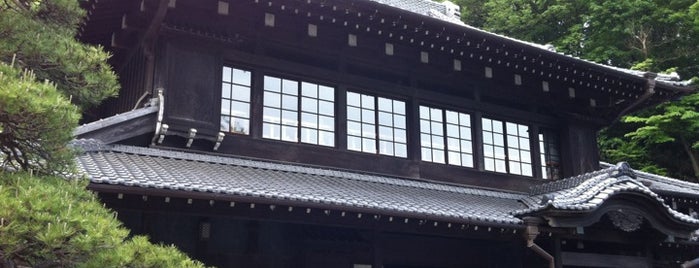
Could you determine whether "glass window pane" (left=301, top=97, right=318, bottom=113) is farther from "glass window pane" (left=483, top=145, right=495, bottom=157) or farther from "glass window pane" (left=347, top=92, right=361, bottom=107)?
"glass window pane" (left=483, top=145, right=495, bottom=157)

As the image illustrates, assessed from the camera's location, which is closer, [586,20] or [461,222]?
[461,222]

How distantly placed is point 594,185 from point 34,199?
30.6 ft

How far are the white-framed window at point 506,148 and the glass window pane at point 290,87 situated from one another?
4.43 m

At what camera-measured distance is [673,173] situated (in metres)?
24.9

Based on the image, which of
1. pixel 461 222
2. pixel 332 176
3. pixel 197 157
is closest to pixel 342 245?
pixel 332 176

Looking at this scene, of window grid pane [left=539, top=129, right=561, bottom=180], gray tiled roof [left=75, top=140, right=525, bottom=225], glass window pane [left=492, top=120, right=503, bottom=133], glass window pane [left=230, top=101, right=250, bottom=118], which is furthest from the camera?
window grid pane [left=539, top=129, right=561, bottom=180]

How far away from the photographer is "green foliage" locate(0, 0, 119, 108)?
597 cm

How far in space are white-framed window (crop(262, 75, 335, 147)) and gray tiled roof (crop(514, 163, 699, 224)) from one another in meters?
3.83

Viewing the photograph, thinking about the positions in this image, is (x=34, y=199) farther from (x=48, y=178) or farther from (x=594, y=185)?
(x=594, y=185)

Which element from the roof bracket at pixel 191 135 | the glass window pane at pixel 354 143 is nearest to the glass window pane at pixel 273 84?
the glass window pane at pixel 354 143

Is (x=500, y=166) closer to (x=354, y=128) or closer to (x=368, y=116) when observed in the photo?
(x=368, y=116)

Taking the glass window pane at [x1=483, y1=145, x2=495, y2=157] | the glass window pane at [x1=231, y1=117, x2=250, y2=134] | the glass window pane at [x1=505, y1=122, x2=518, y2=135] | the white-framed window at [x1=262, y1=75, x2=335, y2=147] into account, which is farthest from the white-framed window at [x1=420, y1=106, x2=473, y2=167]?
the glass window pane at [x1=231, y1=117, x2=250, y2=134]

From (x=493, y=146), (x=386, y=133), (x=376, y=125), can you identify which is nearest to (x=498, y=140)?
(x=493, y=146)

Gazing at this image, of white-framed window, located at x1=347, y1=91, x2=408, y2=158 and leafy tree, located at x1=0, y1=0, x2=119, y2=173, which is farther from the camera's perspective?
white-framed window, located at x1=347, y1=91, x2=408, y2=158
